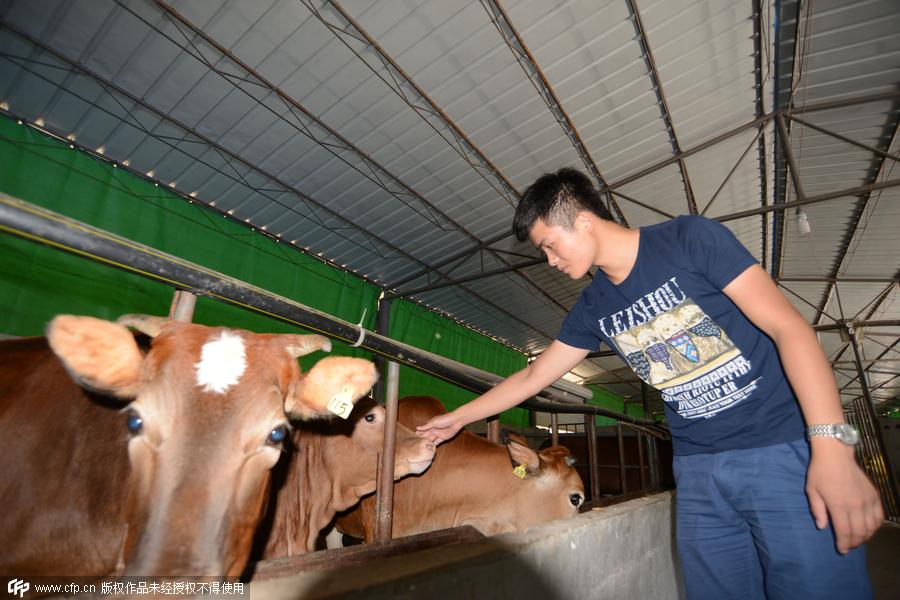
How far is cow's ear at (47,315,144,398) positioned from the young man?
5.06 ft

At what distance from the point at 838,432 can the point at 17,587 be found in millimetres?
2732

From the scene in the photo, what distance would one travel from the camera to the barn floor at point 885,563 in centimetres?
357

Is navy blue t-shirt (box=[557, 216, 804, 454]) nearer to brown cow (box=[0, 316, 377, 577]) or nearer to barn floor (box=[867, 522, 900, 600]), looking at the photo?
brown cow (box=[0, 316, 377, 577])

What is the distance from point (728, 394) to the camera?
5.02 feet

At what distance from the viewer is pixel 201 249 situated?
8969 millimetres

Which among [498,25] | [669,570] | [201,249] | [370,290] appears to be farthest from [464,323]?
[669,570]

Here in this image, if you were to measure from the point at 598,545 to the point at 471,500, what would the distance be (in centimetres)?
186

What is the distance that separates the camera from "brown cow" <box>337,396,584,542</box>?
3.32 m

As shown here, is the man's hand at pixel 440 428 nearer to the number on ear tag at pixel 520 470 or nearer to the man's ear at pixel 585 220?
the number on ear tag at pixel 520 470

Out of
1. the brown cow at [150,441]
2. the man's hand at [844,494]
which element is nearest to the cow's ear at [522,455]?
the brown cow at [150,441]

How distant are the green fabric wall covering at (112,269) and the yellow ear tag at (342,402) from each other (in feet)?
14.6

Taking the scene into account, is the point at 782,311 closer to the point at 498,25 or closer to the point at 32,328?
the point at 498,25

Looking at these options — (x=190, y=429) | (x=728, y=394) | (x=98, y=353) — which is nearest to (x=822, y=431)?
(x=728, y=394)

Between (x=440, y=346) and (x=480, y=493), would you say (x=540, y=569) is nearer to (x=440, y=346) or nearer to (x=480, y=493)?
(x=480, y=493)
